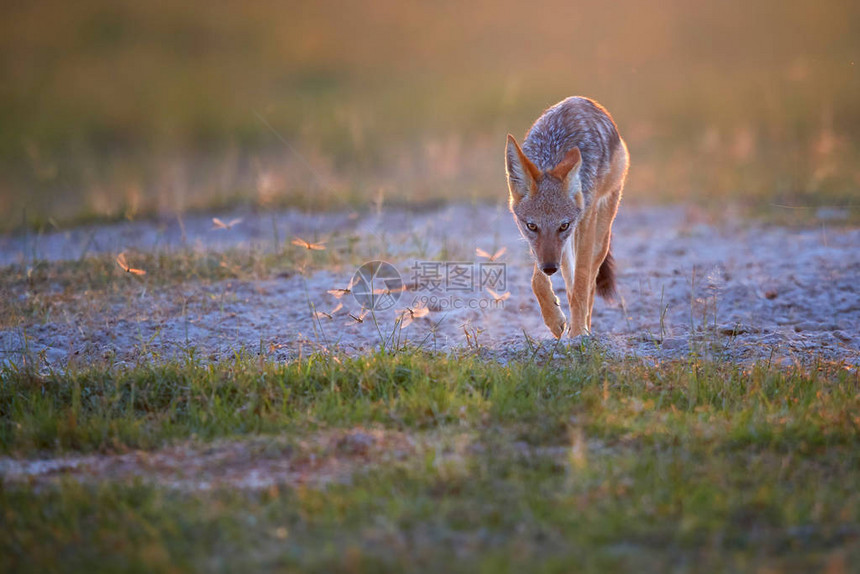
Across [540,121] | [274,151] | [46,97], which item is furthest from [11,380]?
[46,97]

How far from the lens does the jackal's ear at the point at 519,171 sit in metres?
5.95

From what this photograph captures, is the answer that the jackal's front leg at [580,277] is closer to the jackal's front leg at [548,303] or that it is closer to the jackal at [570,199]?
the jackal at [570,199]

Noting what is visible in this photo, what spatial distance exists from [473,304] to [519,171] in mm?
1586

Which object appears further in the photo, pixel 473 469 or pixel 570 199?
pixel 570 199

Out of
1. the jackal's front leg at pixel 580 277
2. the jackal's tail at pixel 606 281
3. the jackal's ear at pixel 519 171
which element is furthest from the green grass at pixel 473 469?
the jackal's tail at pixel 606 281

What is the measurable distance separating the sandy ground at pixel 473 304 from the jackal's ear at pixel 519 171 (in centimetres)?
108

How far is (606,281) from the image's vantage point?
7.10m

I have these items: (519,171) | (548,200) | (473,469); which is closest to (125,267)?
(519,171)

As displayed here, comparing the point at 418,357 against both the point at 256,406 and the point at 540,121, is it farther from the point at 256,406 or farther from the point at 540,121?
the point at 540,121

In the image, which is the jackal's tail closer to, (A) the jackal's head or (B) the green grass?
(A) the jackal's head

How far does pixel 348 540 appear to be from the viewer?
323cm

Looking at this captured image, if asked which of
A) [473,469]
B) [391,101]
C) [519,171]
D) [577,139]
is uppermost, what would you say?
[391,101]

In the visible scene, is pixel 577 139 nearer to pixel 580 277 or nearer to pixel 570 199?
pixel 570 199

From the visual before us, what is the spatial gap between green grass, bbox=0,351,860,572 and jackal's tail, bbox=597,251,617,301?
1.76 metres
